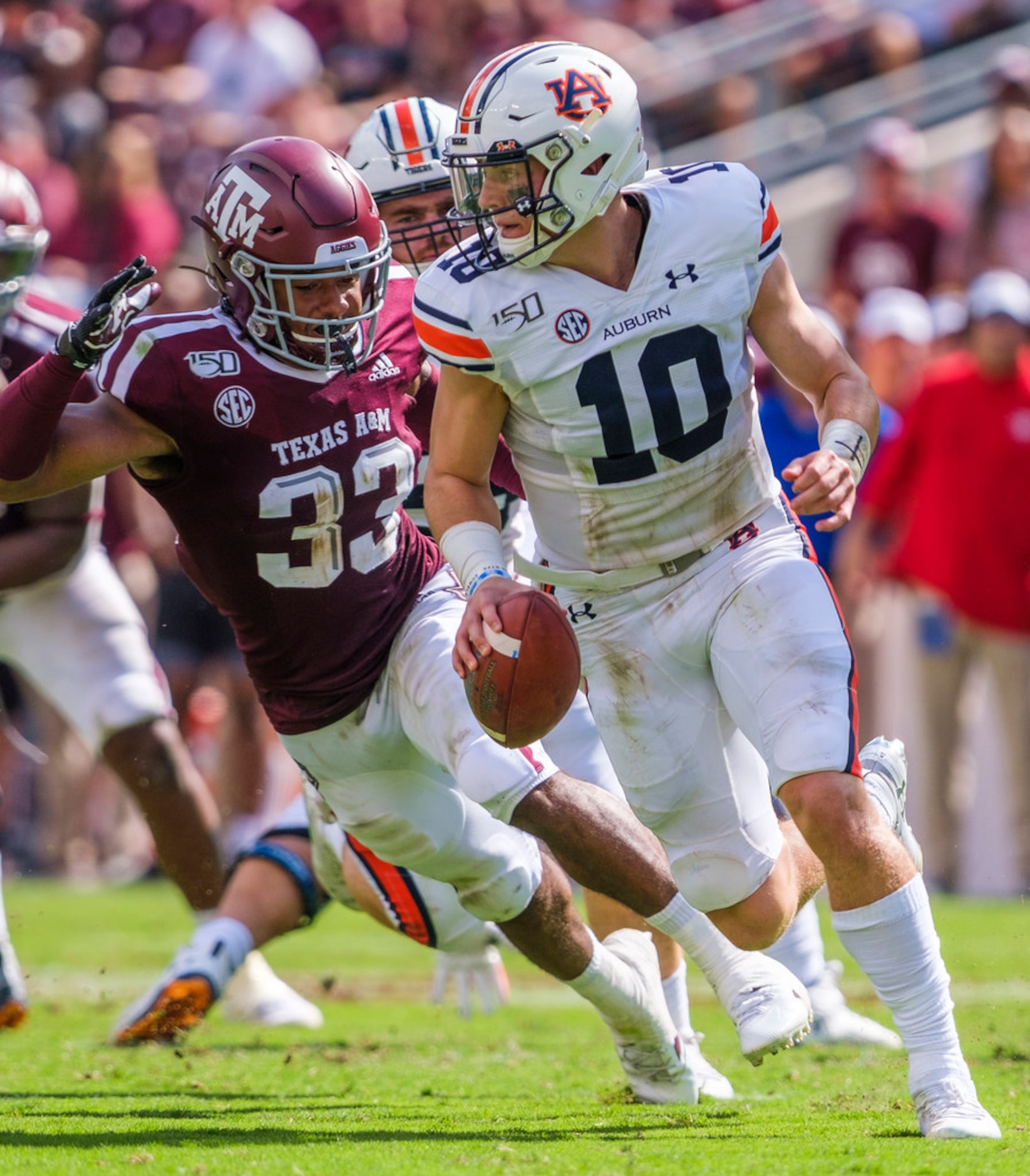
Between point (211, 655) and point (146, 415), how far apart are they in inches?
207

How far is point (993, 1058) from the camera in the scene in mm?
4723

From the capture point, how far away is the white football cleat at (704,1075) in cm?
427

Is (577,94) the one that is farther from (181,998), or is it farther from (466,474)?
(181,998)

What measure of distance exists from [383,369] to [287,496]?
415 millimetres

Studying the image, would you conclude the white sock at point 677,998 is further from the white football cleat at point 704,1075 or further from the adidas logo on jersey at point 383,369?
the adidas logo on jersey at point 383,369

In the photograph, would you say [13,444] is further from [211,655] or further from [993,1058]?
[211,655]

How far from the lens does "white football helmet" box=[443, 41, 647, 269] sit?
12.4 ft

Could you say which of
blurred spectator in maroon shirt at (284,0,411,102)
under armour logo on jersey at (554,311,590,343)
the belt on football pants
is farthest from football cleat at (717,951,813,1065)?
blurred spectator in maroon shirt at (284,0,411,102)

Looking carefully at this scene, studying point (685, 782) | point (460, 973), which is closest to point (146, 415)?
point (685, 782)

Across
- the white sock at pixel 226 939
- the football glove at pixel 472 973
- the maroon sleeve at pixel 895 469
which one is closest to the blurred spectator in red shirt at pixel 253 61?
the maroon sleeve at pixel 895 469

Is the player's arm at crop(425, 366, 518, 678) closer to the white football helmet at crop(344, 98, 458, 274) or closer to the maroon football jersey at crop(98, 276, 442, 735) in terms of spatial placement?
the maroon football jersey at crop(98, 276, 442, 735)

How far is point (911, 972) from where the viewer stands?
11.4 ft

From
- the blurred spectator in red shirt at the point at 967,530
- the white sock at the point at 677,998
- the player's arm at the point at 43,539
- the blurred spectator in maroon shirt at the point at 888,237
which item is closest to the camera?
the white sock at the point at 677,998

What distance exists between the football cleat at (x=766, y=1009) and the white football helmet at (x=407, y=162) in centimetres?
211
